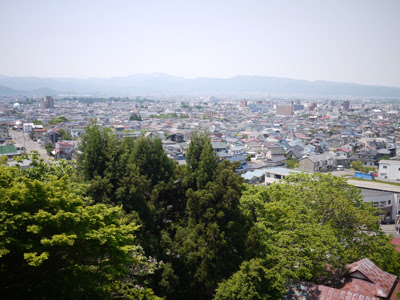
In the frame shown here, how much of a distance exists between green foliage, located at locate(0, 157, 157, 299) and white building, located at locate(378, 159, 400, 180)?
2214 cm

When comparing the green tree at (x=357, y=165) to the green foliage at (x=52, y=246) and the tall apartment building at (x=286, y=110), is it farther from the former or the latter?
the tall apartment building at (x=286, y=110)

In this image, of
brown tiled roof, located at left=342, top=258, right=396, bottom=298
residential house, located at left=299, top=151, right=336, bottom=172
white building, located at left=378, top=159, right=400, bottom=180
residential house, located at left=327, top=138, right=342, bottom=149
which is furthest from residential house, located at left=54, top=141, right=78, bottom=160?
residential house, located at left=327, top=138, right=342, bottom=149

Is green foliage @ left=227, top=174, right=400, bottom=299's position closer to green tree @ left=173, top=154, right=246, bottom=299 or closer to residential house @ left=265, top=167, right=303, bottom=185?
green tree @ left=173, top=154, right=246, bottom=299

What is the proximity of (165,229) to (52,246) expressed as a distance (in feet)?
12.9

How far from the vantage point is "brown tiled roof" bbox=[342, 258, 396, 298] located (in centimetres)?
682

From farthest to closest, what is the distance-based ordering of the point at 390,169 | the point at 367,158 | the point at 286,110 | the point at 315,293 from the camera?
1. the point at 286,110
2. the point at 367,158
3. the point at 390,169
4. the point at 315,293

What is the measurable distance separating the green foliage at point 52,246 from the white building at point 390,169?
22.1 meters

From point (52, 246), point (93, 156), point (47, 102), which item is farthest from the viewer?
point (47, 102)

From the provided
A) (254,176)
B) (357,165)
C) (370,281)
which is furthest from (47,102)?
(370,281)

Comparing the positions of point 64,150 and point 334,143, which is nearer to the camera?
point 64,150

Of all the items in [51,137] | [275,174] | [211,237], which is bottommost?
[275,174]

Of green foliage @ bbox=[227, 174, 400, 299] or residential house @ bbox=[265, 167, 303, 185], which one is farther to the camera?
residential house @ bbox=[265, 167, 303, 185]

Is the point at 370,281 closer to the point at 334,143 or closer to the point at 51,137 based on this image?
the point at 334,143

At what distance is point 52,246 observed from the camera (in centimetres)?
426
